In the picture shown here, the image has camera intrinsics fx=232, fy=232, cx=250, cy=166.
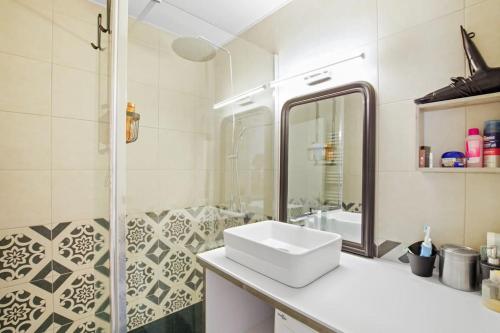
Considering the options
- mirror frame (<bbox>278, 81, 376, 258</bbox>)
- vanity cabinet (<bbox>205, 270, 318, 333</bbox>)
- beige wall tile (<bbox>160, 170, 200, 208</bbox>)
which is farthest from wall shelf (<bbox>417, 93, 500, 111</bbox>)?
beige wall tile (<bbox>160, 170, 200, 208</bbox>)

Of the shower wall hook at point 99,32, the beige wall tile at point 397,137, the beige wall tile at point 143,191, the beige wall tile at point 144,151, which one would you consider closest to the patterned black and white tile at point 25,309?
the beige wall tile at point 143,191

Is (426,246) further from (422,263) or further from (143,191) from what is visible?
(143,191)

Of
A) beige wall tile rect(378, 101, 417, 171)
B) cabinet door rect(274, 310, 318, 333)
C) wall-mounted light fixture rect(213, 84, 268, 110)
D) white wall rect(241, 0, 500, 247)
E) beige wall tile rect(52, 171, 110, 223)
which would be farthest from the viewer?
wall-mounted light fixture rect(213, 84, 268, 110)

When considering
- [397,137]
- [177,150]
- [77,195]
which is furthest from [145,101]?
[397,137]

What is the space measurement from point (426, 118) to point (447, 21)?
400 mm

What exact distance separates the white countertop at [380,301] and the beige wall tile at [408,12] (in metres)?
1.12

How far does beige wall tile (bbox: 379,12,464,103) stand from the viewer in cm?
96

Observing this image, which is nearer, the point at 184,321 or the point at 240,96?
the point at 184,321

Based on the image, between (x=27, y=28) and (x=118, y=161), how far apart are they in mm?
934

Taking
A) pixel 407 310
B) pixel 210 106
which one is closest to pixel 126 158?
pixel 210 106

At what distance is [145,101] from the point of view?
4.09ft

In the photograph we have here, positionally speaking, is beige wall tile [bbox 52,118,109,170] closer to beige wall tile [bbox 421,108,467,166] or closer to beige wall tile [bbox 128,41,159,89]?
beige wall tile [bbox 128,41,159,89]

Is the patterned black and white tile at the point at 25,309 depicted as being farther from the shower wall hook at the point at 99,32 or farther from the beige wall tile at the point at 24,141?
the shower wall hook at the point at 99,32

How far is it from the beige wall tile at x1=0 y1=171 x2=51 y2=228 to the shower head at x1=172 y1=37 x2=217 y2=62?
99 cm
